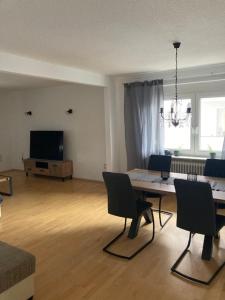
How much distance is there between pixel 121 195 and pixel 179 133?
2745mm

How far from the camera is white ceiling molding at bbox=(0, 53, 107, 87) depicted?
11.8 feet

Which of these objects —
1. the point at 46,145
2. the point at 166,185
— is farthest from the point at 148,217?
the point at 46,145

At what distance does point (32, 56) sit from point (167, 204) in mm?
3221

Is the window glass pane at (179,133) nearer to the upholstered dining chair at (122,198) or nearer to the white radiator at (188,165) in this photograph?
the white radiator at (188,165)

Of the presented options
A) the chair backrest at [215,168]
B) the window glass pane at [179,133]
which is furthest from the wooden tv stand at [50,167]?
the chair backrest at [215,168]

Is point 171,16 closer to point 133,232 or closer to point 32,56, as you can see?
point 32,56

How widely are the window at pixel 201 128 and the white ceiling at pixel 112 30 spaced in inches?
39.1

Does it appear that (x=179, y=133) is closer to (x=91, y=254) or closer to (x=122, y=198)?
(x=122, y=198)

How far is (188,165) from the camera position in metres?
4.98

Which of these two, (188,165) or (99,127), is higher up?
(99,127)

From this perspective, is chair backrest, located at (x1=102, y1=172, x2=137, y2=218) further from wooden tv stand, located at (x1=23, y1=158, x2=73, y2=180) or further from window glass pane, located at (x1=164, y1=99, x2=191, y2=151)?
wooden tv stand, located at (x1=23, y1=158, x2=73, y2=180)

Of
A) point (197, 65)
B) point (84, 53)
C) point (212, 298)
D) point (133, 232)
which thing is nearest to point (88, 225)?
point (133, 232)

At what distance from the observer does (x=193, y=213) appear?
2.60 metres

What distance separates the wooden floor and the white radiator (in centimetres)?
64
